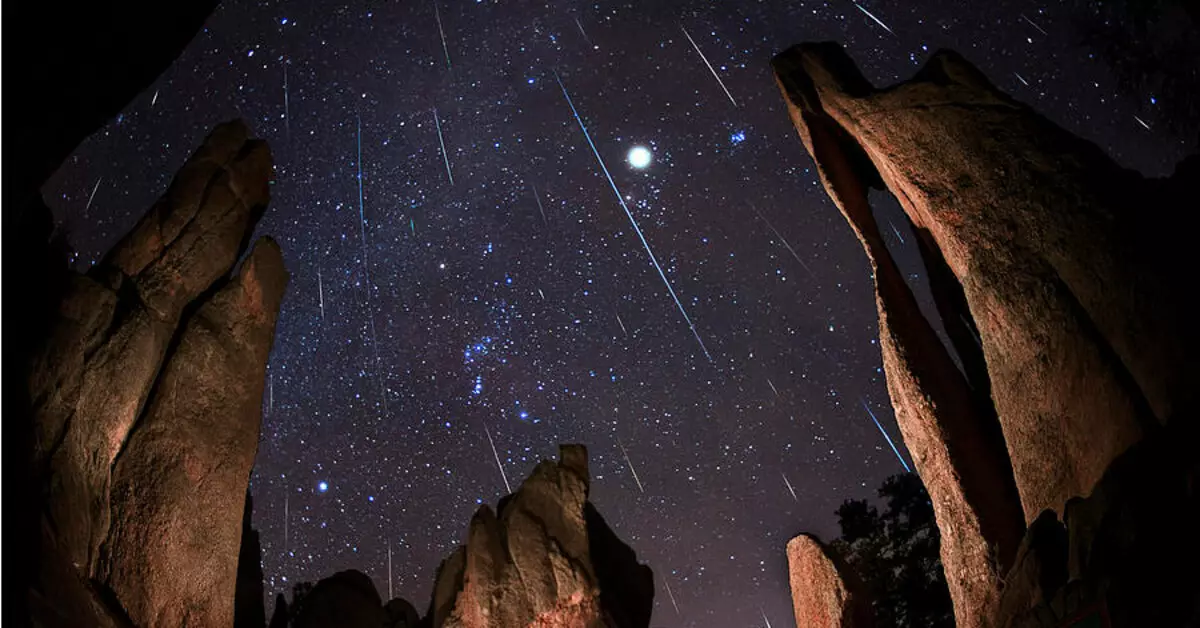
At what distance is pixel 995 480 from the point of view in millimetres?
12734

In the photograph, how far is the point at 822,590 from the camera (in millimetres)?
16234

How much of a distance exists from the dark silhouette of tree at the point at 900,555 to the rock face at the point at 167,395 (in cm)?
1573

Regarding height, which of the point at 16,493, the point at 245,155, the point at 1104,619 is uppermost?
the point at 1104,619

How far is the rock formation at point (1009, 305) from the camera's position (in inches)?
363

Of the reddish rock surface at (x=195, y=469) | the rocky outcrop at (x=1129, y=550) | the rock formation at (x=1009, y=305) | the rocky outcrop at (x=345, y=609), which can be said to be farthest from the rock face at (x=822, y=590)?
the reddish rock surface at (x=195, y=469)

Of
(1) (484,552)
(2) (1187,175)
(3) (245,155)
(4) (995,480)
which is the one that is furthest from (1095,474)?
(3) (245,155)

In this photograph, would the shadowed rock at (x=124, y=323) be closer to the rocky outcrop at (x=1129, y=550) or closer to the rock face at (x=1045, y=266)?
the rocky outcrop at (x=1129, y=550)

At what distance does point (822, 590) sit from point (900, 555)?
687cm

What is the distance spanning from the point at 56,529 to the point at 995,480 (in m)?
14.0

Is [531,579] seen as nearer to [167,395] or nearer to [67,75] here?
[167,395]

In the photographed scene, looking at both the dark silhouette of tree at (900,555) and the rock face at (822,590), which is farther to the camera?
the dark silhouette of tree at (900,555)

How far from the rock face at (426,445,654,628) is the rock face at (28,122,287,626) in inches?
213

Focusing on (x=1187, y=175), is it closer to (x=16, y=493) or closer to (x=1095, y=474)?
(x=1095, y=474)

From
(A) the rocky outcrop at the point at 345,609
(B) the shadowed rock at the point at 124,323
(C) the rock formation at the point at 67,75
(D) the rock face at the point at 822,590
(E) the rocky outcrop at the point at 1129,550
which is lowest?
(A) the rocky outcrop at the point at 345,609
